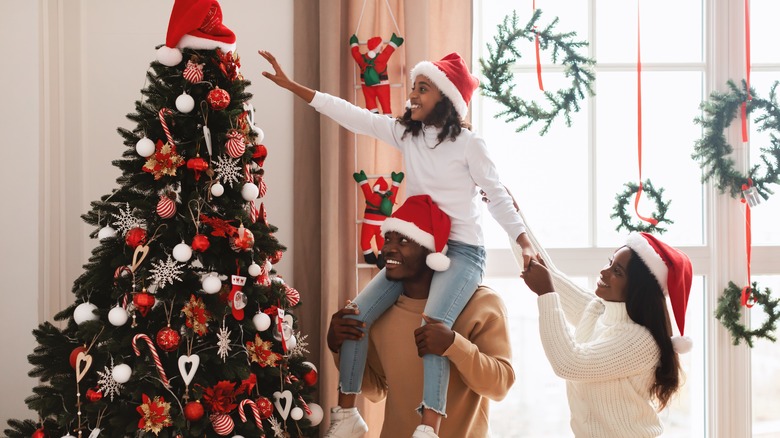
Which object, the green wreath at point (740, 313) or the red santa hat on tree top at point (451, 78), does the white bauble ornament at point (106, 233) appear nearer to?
the red santa hat on tree top at point (451, 78)

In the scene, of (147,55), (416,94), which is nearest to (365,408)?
(416,94)

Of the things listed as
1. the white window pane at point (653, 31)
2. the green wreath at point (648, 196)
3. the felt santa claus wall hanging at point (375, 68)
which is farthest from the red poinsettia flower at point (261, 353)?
the white window pane at point (653, 31)

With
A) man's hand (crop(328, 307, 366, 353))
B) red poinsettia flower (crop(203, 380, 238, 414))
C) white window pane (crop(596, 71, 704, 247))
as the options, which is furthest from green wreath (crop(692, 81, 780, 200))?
red poinsettia flower (crop(203, 380, 238, 414))

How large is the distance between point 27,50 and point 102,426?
1505 millimetres

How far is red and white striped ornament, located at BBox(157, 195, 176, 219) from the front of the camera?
2033 millimetres

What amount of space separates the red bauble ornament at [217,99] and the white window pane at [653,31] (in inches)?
71.7

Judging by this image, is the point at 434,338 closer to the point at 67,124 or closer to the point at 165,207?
the point at 165,207

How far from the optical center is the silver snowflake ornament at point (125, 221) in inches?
81.9

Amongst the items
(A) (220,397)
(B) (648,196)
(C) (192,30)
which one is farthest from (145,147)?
(B) (648,196)

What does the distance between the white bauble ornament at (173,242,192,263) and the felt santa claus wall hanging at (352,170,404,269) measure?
3.07ft

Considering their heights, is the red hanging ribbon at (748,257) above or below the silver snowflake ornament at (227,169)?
below

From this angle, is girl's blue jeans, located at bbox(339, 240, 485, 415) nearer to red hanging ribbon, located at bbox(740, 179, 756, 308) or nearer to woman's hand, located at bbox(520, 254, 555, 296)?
woman's hand, located at bbox(520, 254, 555, 296)

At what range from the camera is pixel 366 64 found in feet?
9.34

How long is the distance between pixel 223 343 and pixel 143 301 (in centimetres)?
25
